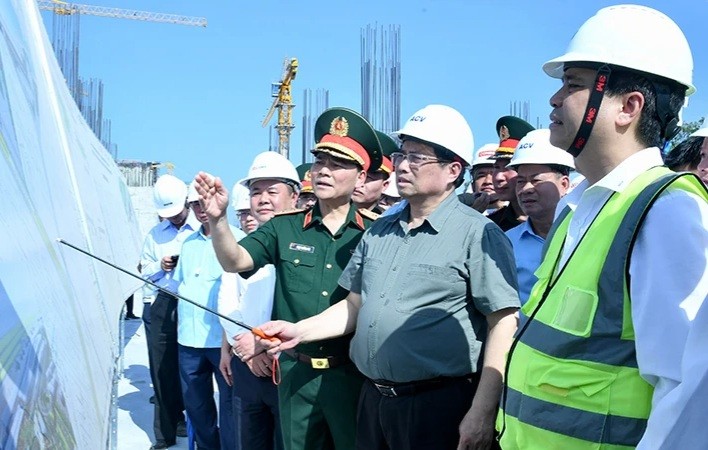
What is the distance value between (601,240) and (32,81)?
4.47 feet

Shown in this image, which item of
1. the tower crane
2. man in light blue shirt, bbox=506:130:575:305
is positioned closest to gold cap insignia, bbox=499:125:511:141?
man in light blue shirt, bbox=506:130:575:305

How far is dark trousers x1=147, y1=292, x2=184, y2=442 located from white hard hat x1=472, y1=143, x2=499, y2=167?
7.60 ft

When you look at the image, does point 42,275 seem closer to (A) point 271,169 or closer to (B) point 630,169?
(B) point 630,169

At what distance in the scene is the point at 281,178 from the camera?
4.12 metres

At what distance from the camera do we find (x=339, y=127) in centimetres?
329

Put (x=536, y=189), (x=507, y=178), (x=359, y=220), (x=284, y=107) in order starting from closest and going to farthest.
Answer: (x=359, y=220)
(x=536, y=189)
(x=507, y=178)
(x=284, y=107)

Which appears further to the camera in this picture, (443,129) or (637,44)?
(443,129)

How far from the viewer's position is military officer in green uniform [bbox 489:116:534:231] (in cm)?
388

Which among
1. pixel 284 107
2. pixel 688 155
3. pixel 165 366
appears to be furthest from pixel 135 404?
pixel 284 107

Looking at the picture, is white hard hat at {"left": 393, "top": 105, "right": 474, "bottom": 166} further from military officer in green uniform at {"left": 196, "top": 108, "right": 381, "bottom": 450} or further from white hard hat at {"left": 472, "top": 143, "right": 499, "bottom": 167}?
white hard hat at {"left": 472, "top": 143, "right": 499, "bottom": 167}

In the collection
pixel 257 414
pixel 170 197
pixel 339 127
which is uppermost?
pixel 339 127

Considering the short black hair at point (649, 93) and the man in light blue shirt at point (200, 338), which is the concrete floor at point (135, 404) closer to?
the man in light blue shirt at point (200, 338)

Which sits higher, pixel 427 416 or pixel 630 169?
pixel 630 169

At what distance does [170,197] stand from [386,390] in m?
3.61
